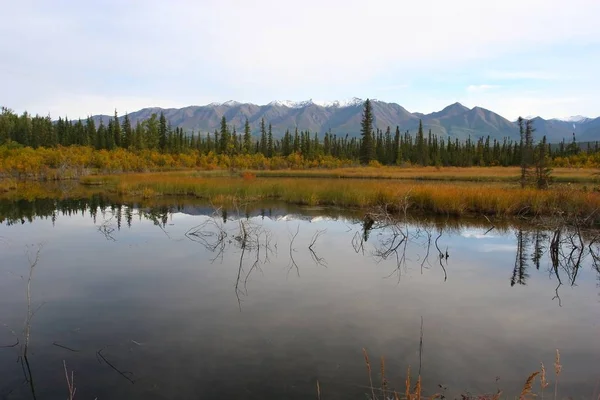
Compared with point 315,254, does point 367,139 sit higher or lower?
higher

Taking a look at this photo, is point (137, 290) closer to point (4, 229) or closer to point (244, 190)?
point (4, 229)

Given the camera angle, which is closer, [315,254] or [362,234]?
[315,254]

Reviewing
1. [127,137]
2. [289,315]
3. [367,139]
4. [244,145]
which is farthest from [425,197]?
[127,137]

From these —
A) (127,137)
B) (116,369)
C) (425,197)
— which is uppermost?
(127,137)

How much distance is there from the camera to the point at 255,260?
14961mm

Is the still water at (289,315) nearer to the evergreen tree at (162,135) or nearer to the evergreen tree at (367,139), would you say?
the evergreen tree at (367,139)

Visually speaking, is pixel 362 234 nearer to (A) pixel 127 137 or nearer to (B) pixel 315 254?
(B) pixel 315 254

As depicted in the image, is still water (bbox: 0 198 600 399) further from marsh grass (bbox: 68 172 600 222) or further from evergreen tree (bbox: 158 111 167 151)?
evergreen tree (bbox: 158 111 167 151)

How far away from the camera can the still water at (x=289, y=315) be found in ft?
23.0

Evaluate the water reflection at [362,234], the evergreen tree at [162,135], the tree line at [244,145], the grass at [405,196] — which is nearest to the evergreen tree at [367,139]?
the tree line at [244,145]

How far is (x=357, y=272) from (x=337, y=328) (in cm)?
464

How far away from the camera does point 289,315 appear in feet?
32.0

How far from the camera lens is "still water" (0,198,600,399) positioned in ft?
23.0

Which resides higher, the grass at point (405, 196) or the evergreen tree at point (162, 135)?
the evergreen tree at point (162, 135)
